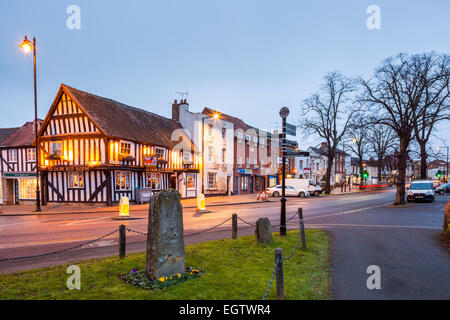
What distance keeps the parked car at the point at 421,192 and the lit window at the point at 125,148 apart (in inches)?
958

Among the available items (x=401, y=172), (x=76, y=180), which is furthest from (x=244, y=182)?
(x=76, y=180)

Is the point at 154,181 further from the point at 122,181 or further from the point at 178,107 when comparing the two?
the point at 178,107

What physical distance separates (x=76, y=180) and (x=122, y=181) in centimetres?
373

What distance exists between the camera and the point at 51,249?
8.58 meters

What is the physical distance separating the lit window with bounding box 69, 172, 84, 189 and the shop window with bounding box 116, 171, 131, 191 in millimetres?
2939

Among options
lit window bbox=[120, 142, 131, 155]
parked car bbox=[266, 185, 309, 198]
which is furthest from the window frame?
parked car bbox=[266, 185, 309, 198]

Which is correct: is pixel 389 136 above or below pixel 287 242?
above

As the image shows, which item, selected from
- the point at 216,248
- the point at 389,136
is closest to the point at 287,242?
the point at 216,248

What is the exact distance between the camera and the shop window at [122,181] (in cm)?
2289

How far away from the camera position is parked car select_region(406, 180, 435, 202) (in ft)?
77.9

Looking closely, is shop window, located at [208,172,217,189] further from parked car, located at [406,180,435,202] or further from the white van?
parked car, located at [406,180,435,202]
